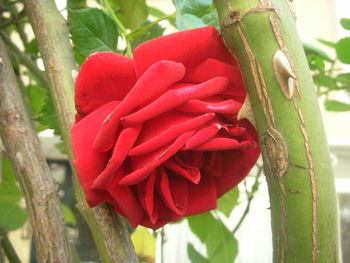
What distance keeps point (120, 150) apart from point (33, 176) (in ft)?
0.44

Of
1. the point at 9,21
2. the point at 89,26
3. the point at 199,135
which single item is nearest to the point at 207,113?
the point at 199,135

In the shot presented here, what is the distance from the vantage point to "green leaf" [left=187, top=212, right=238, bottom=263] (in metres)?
0.53

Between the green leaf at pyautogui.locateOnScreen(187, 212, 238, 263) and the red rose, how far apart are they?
0.92 ft

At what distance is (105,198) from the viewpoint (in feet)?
0.80

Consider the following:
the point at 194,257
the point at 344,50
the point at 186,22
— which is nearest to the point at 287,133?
the point at 186,22

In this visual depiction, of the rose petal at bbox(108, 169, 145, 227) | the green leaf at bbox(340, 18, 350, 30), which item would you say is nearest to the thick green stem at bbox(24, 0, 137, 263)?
the rose petal at bbox(108, 169, 145, 227)

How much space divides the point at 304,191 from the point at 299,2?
1145 mm

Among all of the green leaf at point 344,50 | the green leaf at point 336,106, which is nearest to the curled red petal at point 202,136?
the green leaf at point 344,50

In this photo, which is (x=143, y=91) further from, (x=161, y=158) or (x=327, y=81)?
(x=327, y=81)

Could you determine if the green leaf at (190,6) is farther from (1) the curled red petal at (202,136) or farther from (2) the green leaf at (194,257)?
(2) the green leaf at (194,257)

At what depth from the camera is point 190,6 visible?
37 centimetres

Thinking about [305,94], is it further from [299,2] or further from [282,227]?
[299,2]

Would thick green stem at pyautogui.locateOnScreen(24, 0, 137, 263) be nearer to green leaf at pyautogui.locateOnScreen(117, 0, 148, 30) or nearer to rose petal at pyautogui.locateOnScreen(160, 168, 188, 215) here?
rose petal at pyautogui.locateOnScreen(160, 168, 188, 215)

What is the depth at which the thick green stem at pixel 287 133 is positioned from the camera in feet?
0.64
